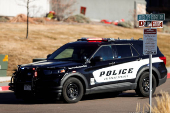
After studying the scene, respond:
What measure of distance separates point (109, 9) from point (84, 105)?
4157 centimetres

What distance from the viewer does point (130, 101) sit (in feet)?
37.9

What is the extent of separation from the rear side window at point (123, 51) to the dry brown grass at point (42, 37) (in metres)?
9.83

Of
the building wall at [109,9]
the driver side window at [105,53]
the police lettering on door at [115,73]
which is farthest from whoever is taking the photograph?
the building wall at [109,9]

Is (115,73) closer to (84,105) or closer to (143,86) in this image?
(143,86)

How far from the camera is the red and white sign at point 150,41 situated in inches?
342

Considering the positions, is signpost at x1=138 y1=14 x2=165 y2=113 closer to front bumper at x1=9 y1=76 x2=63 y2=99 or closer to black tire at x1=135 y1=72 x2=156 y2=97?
front bumper at x1=9 y1=76 x2=63 y2=99

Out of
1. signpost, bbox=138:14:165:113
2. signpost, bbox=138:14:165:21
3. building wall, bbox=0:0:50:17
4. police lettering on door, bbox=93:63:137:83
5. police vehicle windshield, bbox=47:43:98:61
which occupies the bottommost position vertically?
police lettering on door, bbox=93:63:137:83

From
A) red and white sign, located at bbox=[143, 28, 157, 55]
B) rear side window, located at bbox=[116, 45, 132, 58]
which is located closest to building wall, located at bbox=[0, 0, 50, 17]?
rear side window, located at bbox=[116, 45, 132, 58]

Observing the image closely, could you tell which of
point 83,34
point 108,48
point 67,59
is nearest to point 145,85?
point 108,48

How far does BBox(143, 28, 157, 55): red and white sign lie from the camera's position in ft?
28.5

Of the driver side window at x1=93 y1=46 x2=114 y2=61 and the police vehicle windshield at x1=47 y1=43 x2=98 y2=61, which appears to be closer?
the police vehicle windshield at x1=47 y1=43 x2=98 y2=61

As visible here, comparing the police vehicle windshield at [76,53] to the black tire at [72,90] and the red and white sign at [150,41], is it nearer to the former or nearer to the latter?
the black tire at [72,90]

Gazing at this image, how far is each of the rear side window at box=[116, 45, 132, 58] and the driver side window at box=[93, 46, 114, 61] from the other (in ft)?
0.93

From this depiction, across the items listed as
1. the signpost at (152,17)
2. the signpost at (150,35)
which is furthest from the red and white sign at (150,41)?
the signpost at (152,17)
